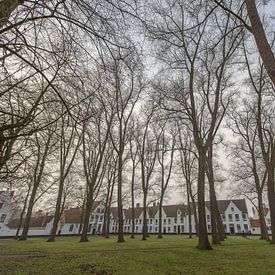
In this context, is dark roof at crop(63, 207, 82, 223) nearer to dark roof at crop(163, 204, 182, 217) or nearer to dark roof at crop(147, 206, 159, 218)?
dark roof at crop(147, 206, 159, 218)

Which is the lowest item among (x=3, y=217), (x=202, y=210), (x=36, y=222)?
(x=202, y=210)

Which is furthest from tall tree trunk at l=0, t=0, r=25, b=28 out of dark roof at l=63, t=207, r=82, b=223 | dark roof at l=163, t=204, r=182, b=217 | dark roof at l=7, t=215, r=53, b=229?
dark roof at l=163, t=204, r=182, b=217

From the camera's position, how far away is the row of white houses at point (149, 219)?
56.4m

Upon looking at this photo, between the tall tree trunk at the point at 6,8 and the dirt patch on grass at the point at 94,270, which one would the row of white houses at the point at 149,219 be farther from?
the tall tree trunk at the point at 6,8

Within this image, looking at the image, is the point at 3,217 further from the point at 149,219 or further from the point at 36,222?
the point at 149,219

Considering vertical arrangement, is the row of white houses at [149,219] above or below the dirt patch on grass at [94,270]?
above

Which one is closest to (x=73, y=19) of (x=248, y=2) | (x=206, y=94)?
(x=248, y=2)

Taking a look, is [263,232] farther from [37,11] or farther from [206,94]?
[37,11]

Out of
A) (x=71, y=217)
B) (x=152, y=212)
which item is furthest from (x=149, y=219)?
(x=71, y=217)

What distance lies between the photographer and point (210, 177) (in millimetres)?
19281

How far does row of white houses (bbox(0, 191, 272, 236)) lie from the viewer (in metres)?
56.4

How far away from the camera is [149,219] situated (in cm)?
7431

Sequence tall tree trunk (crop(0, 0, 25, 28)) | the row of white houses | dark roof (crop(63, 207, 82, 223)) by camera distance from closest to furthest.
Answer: tall tree trunk (crop(0, 0, 25, 28))
the row of white houses
dark roof (crop(63, 207, 82, 223))

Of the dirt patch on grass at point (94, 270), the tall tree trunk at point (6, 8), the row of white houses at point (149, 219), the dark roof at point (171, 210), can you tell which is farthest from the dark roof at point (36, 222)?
the tall tree trunk at point (6, 8)
